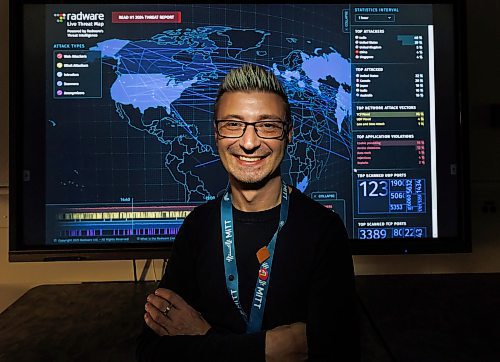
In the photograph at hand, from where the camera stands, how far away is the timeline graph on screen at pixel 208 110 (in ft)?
4.01

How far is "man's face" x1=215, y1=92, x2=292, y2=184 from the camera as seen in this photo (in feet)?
2.34

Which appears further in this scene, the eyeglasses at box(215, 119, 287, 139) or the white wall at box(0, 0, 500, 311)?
the white wall at box(0, 0, 500, 311)

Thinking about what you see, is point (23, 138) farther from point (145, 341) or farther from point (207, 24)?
point (145, 341)

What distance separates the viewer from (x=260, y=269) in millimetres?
745

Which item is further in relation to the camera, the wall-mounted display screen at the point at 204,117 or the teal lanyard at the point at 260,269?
the wall-mounted display screen at the point at 204,117

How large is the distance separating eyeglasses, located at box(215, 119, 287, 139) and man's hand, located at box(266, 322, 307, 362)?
34 centimetres

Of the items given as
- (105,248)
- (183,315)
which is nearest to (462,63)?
(183,315)

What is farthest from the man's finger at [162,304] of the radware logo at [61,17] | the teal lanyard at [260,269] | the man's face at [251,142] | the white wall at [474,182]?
the radware logo at [61,17]

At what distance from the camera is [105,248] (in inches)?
47.8

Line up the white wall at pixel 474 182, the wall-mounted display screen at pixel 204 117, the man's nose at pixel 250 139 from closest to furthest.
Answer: the man's nose at pixel 250 139 → the wall-mounted display screen at pixel 204 117 → the white wall at pixel 474 182

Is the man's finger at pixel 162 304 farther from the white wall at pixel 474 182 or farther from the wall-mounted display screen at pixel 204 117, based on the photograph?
the white wall at pixel 474 182

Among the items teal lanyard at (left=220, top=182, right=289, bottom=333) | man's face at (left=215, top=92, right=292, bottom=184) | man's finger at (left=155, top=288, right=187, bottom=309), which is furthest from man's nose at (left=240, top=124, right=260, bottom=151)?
man's finger at (left=155, top=288, right=187, bottom=309)

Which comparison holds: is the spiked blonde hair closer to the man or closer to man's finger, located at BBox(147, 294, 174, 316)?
the man

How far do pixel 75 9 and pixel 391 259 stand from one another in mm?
1294
